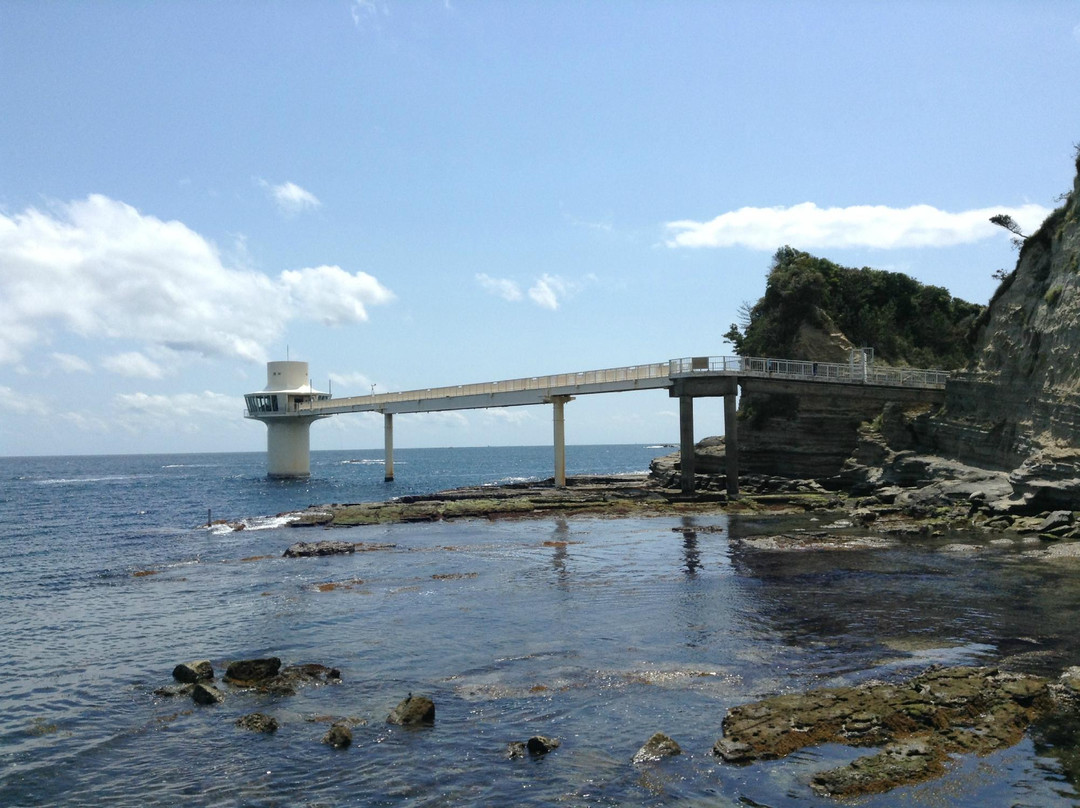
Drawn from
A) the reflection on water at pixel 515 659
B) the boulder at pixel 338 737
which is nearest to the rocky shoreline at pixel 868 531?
the reflection on water at pixel 515 659

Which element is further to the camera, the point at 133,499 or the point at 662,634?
the point at 133,499

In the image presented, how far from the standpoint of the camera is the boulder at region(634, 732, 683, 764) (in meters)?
12.2

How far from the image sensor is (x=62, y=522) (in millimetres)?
55375

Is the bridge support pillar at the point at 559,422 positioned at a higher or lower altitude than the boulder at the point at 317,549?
higher

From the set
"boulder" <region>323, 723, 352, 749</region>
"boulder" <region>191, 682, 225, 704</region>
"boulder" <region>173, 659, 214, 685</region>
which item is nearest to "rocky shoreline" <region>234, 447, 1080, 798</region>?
"boulder" <region>323, 723, 352, 749</region>

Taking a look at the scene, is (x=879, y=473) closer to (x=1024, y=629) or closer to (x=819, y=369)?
(x=819, y=369)

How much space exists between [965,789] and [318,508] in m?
47.4

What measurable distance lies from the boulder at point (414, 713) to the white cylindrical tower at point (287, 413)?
260 feet

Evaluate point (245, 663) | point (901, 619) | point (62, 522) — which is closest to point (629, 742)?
point (245, 663)

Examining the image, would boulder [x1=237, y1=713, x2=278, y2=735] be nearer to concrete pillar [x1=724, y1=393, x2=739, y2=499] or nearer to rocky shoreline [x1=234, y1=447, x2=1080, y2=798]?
rocky shoreline [x1=234, y1=447, x2=1080, y2=798]

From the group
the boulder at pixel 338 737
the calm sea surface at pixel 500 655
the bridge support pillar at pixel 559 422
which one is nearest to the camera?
the calm sea surface at pixel 500 655

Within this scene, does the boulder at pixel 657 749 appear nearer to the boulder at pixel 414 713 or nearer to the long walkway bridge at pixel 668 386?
the boulder at pixel 414 713

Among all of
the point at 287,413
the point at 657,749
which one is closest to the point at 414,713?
the point at 657,749

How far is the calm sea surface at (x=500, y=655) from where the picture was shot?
38.2 feet
